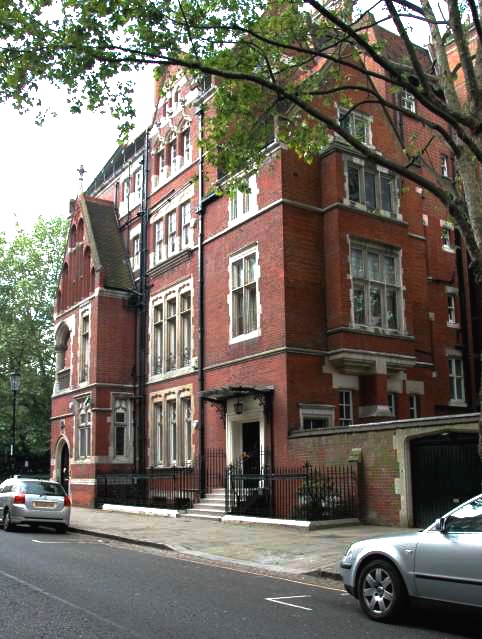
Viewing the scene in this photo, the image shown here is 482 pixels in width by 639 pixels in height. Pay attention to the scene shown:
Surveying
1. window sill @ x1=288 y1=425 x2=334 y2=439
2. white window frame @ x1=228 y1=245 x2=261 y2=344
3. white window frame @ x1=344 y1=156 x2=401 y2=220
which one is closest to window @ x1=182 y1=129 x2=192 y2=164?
white window frame @ x1=228 y1=245 x2=261 y2=344

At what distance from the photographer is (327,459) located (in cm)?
1867

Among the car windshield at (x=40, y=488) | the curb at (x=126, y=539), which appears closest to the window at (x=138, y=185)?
the car windshield at (x=40, y=488)

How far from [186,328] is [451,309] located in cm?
1041

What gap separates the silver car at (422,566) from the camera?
7.24 metres

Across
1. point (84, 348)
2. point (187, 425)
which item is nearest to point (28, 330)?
point (84, 348)

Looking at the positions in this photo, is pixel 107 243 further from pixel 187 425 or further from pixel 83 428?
pixel 187 425

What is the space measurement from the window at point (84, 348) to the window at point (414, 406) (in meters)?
14.4

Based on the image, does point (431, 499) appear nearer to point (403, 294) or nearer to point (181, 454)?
point (403, 294)

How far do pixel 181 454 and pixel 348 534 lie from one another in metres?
11.6

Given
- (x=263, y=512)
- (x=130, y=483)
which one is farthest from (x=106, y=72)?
(x=130, y=483)

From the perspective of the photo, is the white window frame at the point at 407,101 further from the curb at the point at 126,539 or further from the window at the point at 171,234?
the curb at the point at 126,539

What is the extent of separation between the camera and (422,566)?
301 inches

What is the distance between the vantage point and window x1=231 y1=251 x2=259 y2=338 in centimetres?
2277

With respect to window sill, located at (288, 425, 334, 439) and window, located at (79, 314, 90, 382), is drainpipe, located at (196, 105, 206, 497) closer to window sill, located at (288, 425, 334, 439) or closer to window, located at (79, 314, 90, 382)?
window sill, located at (288, 425, 334, 439)
